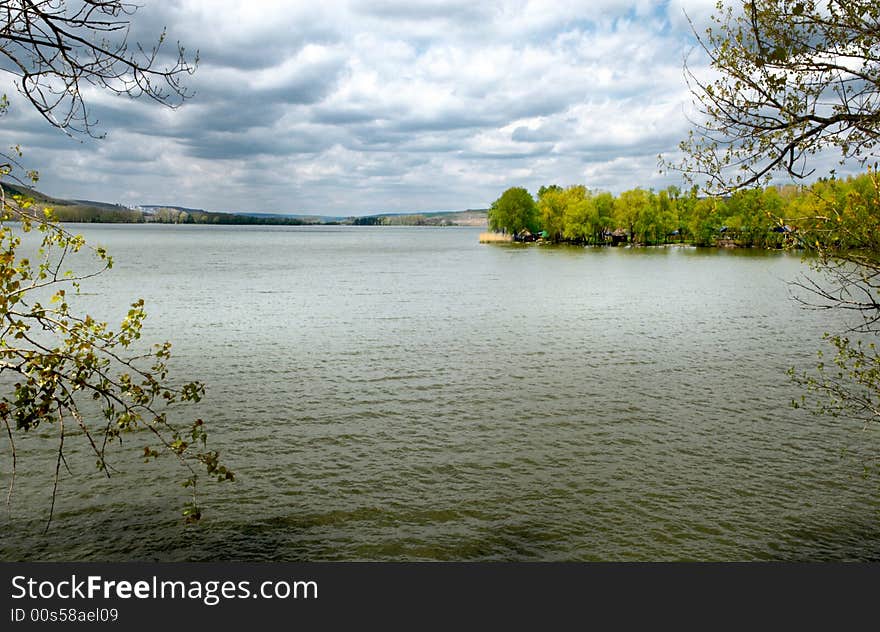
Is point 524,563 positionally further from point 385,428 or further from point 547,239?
point 547,239

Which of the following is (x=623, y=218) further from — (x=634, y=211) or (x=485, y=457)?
(x=485, y=457)

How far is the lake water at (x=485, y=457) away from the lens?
12.2 metres

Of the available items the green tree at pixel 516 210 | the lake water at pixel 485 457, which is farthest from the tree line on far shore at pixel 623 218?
the lake water at pixel 485 457

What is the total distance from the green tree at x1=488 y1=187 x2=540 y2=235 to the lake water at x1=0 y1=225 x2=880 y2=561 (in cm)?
13280

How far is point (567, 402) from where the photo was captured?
20922 mm

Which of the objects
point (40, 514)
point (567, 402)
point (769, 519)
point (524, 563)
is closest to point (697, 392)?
point (567, 402)

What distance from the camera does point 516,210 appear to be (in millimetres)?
165500

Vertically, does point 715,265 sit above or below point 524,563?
above

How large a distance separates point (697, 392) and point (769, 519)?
9.54 metres

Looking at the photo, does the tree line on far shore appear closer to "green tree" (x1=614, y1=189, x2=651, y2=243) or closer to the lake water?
"green tree" (x1=614, y1=189, x2=651, y2=243)

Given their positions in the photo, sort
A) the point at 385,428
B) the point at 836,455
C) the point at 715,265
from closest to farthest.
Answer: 1. the point at 836,455
2. the point at 385,428
3. the point at 715,265

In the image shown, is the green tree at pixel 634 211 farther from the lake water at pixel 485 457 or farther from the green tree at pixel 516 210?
the lake water at pixel 485 457

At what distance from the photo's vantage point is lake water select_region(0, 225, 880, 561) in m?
12.2

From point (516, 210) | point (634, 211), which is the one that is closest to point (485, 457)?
point (634, 211)
